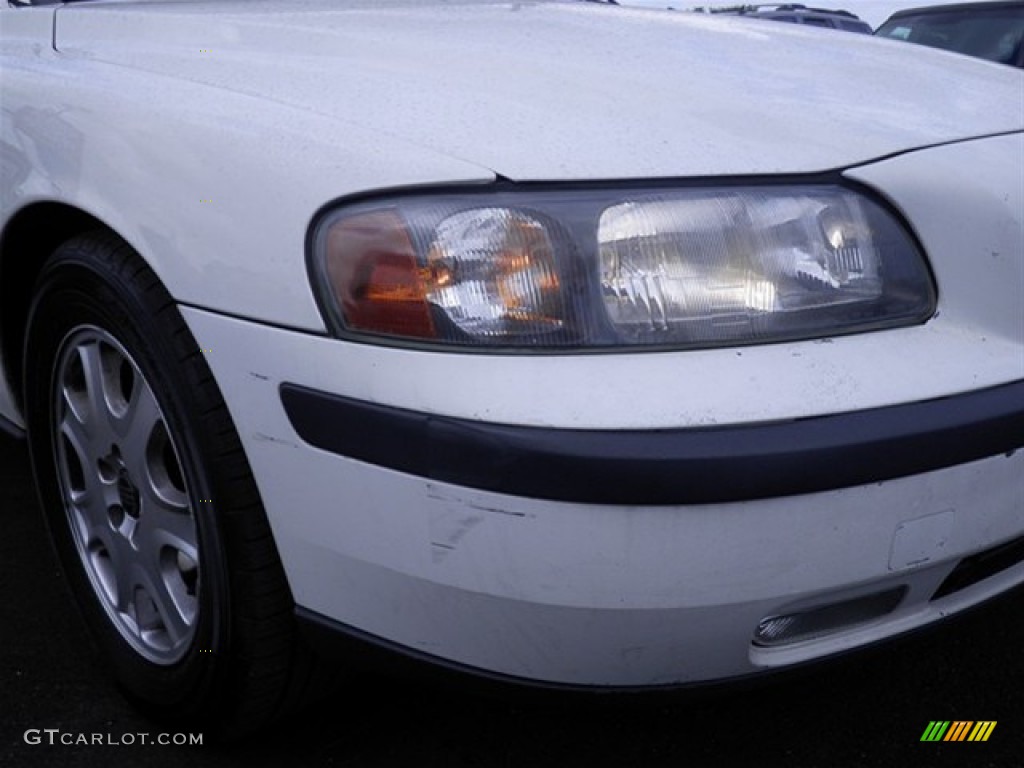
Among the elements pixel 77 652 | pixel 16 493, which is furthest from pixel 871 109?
pixel 16 493

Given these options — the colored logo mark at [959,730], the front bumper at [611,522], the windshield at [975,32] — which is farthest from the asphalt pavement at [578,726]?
the windshield at [975,32]

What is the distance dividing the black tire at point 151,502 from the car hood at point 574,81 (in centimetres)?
38

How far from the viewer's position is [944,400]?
4.71 feet

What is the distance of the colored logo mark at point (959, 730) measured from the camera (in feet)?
6.32

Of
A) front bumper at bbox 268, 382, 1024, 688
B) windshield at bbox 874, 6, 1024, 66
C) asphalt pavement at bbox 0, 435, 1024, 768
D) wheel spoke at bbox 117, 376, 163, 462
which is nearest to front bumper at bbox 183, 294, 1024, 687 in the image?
front bumper at bbox 268, 382, 1024, 688

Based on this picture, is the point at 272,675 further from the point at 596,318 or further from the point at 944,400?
the point at 944,400

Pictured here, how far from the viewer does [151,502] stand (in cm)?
181

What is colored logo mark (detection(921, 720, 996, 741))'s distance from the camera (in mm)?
1928

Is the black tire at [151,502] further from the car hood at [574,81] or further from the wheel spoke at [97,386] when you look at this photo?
the car hood at [574,81]

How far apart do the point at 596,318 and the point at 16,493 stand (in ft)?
6.85

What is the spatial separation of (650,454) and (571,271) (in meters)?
0.27

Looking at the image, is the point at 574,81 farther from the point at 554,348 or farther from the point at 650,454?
the point at 650,454

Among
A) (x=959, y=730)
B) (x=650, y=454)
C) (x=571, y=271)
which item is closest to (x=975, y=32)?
(x=959, y=730)

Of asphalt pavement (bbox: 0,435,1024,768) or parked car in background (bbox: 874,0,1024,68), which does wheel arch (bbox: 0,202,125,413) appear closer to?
asphalt pavement (bbox: 0,435,1024,768)
